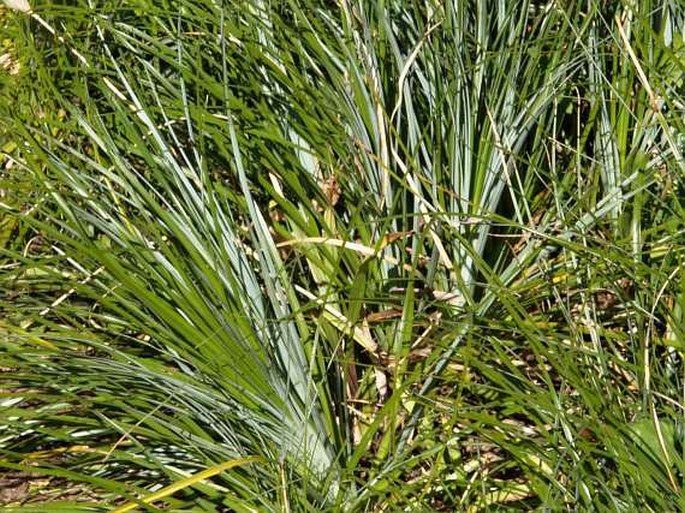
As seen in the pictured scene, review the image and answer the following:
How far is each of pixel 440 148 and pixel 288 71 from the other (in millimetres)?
330

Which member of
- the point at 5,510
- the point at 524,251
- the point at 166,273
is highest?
the point at 166,273

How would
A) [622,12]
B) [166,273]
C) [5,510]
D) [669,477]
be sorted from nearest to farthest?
1. [669,477]
2. [5,510]
3. [166,273]
4. [622,12]

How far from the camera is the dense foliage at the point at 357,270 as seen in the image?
1.82 meters

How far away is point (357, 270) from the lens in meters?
2.05

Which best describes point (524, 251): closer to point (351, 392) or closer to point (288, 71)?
point (351, 392)

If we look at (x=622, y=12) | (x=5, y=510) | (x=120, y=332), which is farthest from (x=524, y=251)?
(x=5, y=510)

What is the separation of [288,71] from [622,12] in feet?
2.15

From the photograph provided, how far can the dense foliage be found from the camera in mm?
1824

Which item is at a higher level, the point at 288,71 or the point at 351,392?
the point at 288,71

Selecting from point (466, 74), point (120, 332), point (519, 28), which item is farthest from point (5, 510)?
point (519, 28)

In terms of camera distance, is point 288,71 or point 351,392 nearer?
point 351,392

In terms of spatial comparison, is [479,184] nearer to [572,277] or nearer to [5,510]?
[572,277]

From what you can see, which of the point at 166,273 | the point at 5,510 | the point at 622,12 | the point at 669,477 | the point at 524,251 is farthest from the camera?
the point at 622,12

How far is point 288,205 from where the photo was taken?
7.14 feet
